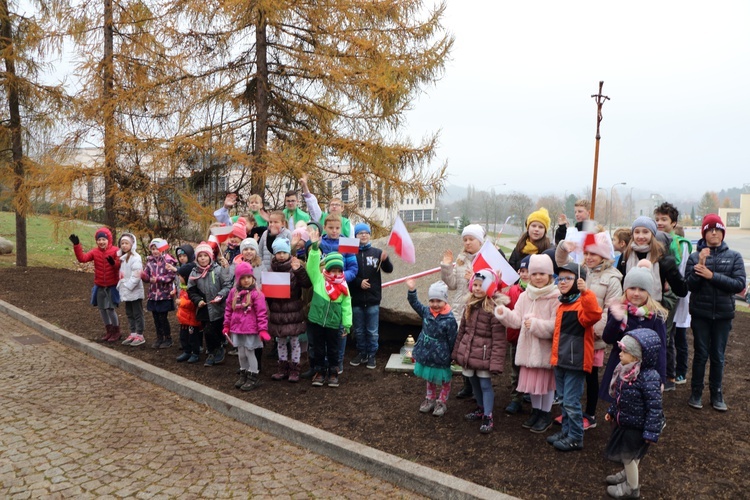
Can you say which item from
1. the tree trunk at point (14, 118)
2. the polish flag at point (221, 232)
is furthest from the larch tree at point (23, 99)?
the polish flag at point (221, 232)

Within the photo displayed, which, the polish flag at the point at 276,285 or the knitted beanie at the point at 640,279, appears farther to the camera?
the polish flag at the point at 276,285

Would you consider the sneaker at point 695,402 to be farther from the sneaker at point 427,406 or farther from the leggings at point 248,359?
the leggings at point 248,359

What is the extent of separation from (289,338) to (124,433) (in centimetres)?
205

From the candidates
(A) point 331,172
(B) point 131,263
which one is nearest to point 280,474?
(B) point 131,263

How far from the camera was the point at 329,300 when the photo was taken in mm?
6125

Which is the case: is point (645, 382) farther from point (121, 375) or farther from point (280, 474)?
point (121, 375)

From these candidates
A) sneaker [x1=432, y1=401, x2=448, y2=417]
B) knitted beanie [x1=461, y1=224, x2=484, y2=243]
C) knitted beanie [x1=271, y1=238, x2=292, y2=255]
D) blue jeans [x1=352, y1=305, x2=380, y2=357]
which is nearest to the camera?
sneaker [x1=432, y1=401, x2=448, y2=417]

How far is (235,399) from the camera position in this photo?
574 cm

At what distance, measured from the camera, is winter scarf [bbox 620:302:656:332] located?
4.11 m

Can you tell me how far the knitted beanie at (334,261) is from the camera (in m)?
6.16

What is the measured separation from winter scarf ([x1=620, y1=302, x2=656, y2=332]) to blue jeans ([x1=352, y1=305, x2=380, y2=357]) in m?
3.34

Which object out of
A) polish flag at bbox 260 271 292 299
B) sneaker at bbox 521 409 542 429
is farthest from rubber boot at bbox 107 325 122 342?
sneaker at bbox 521 409 542 429

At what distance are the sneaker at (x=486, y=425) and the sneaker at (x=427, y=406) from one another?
1.97 ft

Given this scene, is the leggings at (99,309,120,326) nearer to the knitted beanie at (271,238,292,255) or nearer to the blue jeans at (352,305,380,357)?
the knitted beanie at (271,238,292,255)
